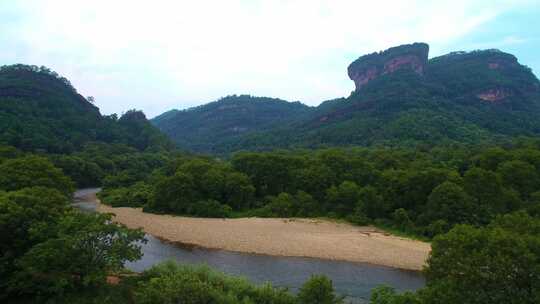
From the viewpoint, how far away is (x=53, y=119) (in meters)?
128

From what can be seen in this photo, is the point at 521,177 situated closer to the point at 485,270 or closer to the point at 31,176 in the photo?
the point at 485,270

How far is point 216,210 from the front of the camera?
54.8 metres

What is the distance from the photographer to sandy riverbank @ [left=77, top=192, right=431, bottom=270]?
36.8 m

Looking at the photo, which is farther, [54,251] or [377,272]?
[377,272]

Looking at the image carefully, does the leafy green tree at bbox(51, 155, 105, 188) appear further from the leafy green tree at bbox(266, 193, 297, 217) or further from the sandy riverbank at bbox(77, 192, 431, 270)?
the leafy green tree at bbox(266, 193, 297, 217)

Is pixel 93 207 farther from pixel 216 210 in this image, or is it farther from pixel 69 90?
pixel 69 90

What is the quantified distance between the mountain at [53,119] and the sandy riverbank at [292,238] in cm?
6573

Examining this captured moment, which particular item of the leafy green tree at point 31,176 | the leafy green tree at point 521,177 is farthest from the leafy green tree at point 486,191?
the leafy green tree at point 31,176

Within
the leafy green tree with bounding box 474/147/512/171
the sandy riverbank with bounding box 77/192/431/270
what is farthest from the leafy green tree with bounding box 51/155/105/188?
the leafy green tree with bounding box 474/147/512/171

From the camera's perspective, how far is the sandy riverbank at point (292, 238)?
36.8 meters

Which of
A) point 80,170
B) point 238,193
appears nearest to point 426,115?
point 238,193

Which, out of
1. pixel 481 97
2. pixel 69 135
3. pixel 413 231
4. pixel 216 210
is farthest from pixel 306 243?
pixel 481 97

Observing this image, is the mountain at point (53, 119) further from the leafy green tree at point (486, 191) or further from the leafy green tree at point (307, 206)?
the leafy green tree at point (486, 191)

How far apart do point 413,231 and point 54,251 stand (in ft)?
120
